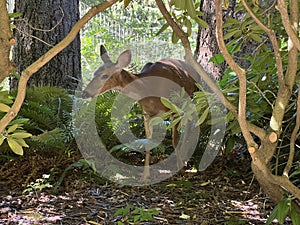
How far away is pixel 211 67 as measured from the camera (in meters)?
3.71

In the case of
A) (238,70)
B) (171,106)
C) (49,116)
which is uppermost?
(238,70)

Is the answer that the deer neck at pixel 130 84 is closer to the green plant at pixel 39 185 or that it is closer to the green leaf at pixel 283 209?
the green plant at pixel 39 185

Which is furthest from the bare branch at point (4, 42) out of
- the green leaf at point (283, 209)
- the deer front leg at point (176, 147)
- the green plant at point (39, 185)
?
the deer front leg at point (176, 147)

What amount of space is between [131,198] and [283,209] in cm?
108

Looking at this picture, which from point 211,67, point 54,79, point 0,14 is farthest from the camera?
point 54,79

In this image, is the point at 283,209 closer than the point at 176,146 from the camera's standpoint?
Yes

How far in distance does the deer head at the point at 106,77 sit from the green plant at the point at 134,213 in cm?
84

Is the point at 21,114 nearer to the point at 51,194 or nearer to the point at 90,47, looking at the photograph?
the point at 51,194

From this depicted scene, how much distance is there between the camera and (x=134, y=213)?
2225 millimetres

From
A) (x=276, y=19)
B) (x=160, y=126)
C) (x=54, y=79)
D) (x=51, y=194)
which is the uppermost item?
(x=276, y=19)

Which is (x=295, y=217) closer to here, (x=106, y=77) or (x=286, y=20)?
(x=286, y=20)

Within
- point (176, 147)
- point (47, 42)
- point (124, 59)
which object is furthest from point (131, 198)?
point (47, 42)

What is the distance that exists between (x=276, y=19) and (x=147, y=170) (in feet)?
4.45

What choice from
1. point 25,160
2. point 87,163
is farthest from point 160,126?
point 25,160
